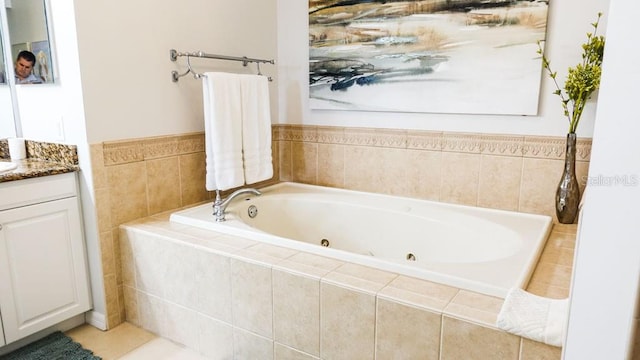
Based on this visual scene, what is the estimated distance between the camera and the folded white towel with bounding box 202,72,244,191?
2.33 meters

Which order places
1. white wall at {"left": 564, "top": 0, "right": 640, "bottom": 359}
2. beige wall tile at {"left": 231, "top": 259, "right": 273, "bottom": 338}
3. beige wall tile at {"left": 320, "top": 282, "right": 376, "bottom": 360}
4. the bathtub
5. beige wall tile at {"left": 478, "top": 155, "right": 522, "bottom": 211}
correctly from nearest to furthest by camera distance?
white wall at {"left": 564, "top": 0, "right": 640, "bottom": 359} < beige wall tile at {"left": 320, "top": 282, "right": 376, "bottom": 360} < the bathtub < beige wall tile at {"left": 231, "top": 259, "right": 273, "bottom": 338} < beige wall tile at {"left": 478, "top": 155, "right": 522, "bottom": 211}

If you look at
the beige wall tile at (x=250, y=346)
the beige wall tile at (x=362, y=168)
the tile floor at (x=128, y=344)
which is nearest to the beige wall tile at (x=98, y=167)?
the tile floor at (x=128, y=344)

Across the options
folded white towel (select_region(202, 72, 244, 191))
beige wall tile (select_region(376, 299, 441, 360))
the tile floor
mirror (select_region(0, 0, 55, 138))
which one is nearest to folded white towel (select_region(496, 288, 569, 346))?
beige wall tile (select_region(376, 299, 441, 360))

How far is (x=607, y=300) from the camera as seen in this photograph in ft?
2.17

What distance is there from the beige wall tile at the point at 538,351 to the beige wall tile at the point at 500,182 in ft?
4.11

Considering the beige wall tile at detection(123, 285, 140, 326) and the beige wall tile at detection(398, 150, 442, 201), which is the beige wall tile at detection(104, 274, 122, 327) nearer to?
the beige wall tile at detection(123, 285, 140, 326)

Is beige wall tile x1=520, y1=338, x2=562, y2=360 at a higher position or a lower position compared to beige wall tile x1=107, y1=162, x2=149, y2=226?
lower

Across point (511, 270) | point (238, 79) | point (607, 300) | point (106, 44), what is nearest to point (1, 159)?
point (106, 44)

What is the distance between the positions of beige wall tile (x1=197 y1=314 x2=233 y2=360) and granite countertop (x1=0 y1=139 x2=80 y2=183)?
968 millimetres

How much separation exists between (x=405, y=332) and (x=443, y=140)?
1.36m

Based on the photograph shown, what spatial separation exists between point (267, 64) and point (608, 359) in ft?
8.79

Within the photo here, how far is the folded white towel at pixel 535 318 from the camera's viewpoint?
1179 millimetres

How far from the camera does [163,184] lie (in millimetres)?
2398

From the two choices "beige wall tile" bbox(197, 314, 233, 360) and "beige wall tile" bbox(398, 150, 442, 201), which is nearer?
"beige wall tile" bbox(197, 314, 233, 360)
